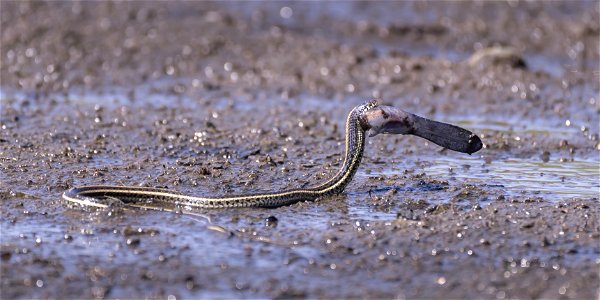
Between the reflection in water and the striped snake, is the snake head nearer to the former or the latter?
the striped snake

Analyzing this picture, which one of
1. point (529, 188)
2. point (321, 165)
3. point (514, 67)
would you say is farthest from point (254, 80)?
point (529, 188)

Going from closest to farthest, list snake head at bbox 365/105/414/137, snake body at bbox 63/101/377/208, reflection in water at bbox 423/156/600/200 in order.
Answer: snake body at bbox 63/101/377/208 < snake head at bbox 365/105/414/137 < reflection in water at bbox 423/156/600/200

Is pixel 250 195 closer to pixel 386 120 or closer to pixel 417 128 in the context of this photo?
pixel 386 120

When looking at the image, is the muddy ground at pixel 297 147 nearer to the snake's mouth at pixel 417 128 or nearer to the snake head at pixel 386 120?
the snake's mouth at pixel 417 128

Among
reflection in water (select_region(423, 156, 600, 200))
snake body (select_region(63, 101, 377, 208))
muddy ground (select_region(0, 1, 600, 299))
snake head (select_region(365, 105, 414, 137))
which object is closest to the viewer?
muddy ground (select_region(0, 1, 600, 299))

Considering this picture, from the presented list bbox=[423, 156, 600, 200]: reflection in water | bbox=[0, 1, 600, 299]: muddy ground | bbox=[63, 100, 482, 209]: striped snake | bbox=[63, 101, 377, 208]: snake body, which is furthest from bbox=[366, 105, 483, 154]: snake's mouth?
bbox=[423, 156, 600, 200]: reflection in water

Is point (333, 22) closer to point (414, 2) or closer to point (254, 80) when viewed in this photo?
point (414, 2)

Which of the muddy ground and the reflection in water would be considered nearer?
the muddy ground
